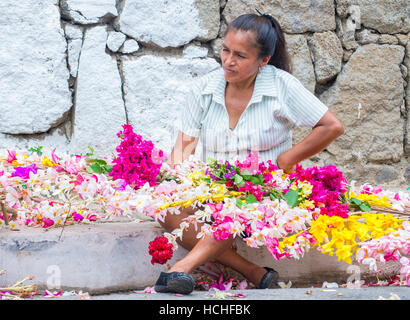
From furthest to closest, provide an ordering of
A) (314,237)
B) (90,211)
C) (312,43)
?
(312,43) → (90,211) → (314,237)

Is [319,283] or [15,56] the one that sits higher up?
[15,56]

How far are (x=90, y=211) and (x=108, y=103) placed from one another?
3.08 ft

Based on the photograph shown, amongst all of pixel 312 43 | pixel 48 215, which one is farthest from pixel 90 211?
pixel 312 43

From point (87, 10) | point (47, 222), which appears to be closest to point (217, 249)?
point (47, 222)

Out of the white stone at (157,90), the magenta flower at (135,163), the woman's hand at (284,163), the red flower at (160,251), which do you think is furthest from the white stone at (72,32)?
the red flower at (160,251)

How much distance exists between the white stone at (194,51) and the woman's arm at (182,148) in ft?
2.97

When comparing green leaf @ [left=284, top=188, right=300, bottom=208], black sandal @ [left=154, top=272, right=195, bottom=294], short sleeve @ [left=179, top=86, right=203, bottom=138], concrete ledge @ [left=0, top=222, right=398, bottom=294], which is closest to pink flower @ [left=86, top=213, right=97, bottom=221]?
concrete ledge @ [left=0, top=222, right=398, bottom=294]

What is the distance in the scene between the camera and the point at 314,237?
91.7 inches

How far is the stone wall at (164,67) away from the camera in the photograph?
11.6 feet

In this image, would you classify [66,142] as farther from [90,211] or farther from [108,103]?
[90,211]

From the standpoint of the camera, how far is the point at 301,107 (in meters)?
2.96

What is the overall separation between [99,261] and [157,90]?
1489mm

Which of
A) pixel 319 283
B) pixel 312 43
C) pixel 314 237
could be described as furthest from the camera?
pixel 312 43

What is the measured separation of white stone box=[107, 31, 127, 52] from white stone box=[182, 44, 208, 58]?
1.35ft
